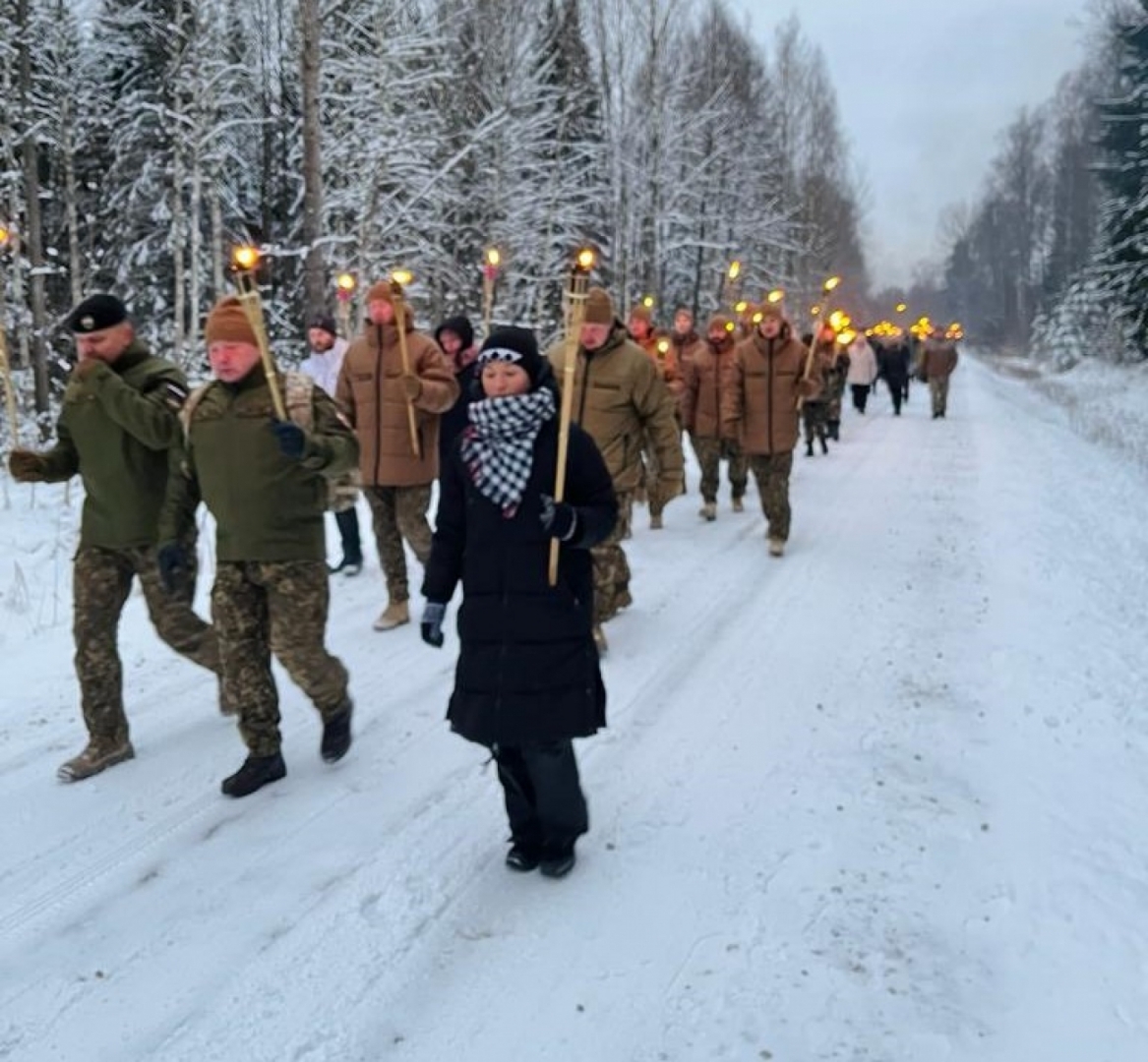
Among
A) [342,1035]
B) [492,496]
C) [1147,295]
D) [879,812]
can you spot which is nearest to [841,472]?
[879,812]

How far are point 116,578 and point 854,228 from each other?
52.6 metres

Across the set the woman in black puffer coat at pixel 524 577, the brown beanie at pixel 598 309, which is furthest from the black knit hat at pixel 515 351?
the brown beanie at pixel 598 309

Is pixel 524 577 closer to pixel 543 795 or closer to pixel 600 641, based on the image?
pixel 543 795

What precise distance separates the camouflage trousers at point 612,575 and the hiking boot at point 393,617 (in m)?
1.36

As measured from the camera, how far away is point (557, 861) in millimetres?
3656

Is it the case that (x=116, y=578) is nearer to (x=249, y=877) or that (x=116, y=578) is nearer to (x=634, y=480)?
(x=249, y=877)

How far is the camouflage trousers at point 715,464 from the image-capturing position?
10.9 metres

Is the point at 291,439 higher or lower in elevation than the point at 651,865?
higher

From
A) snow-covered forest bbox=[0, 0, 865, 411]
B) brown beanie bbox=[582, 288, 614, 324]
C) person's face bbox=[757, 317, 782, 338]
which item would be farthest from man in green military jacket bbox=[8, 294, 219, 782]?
snow-covered forest bbox=[0, 0, 865, 411]

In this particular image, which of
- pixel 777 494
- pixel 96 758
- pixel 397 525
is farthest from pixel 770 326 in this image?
pixel 96 758

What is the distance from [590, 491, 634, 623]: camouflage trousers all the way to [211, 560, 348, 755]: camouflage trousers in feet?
5.65

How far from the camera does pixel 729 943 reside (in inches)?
127

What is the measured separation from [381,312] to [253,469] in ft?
8.52

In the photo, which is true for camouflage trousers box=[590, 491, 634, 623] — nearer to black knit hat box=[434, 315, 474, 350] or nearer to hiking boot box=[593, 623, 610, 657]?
hiking boot box=[593, 623, 610, 657]
